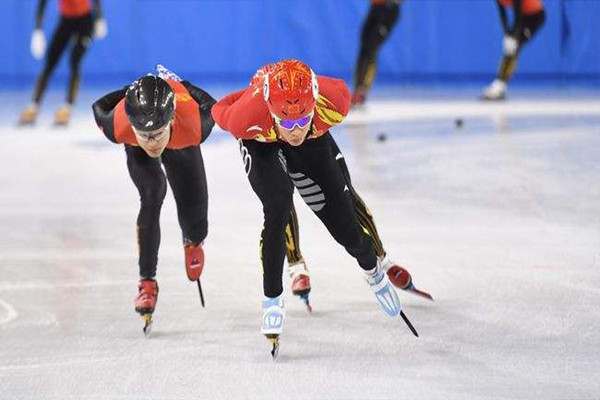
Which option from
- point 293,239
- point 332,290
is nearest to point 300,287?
point 293,239

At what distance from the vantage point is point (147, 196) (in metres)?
4.29

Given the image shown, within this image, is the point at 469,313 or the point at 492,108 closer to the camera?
the point at 469,313

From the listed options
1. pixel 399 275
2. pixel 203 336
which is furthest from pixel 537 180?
pixel 203 336

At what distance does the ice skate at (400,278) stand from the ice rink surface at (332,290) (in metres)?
0.05

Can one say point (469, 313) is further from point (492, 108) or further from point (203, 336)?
point (492, 108)

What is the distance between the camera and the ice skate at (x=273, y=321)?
3.96 metres

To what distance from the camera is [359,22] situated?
15297 mm

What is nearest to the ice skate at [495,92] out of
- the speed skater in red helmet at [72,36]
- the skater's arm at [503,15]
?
the skater's arm at [503,15]

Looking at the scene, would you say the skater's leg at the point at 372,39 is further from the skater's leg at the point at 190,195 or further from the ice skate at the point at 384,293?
the ice skate at the point at 384,293

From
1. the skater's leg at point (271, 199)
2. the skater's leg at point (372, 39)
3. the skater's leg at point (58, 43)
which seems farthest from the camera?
the skater's leg at point (372, 39)

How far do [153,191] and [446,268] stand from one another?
5.29 feet

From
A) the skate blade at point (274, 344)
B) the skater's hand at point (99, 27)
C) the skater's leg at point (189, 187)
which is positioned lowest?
the skater's hand at point (99, 27)

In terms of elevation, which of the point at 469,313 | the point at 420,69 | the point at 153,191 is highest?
the point at 153,191

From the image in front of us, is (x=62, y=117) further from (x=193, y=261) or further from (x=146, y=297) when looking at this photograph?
(x=146, y=297)
